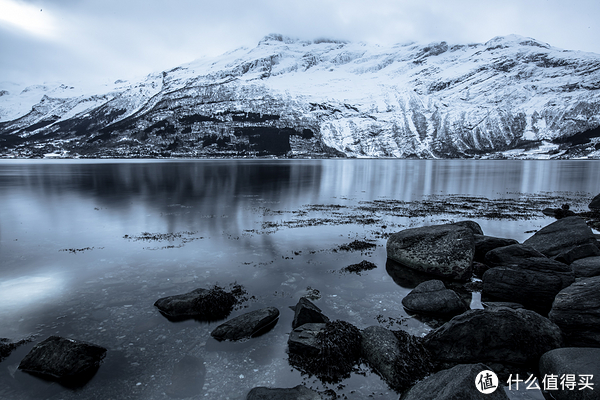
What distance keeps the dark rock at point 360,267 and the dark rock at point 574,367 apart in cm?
906

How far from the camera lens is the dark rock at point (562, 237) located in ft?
59.0

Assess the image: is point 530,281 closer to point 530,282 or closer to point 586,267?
point 530,282

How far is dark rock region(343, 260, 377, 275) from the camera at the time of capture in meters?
17.3

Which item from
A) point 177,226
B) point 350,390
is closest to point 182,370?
point 350,390

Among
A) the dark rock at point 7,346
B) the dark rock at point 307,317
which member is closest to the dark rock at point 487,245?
the dark rock at point 307,317

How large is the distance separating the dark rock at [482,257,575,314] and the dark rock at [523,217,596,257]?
5.13m

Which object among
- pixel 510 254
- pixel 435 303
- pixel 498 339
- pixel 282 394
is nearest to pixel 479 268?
pixel 510 254

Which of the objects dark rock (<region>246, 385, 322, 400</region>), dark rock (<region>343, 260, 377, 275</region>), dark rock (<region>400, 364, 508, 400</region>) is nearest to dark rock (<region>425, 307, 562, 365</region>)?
dark rock (<region>400, 364, 508, 400</region>)

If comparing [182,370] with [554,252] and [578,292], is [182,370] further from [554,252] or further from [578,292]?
[554,252]

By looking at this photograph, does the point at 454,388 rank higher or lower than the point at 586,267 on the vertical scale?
lower

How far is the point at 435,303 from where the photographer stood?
499 inches

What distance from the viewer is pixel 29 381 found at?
8781 millimetres
